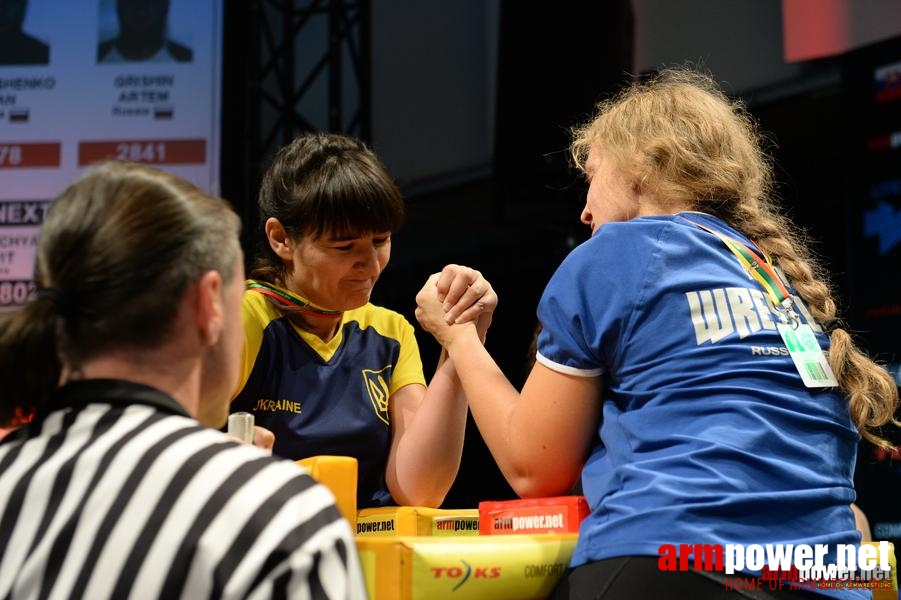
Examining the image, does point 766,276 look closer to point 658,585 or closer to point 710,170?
point 710,170

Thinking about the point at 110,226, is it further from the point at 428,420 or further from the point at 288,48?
the point at 288,48

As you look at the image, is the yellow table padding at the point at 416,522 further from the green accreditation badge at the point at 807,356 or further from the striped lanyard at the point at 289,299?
the green accreditation badge at the point at 807,356

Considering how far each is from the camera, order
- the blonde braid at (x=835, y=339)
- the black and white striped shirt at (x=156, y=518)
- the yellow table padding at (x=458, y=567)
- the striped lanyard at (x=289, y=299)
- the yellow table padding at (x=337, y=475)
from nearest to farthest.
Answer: the black and white striped shirt at (x=156, y=518), the yellow table padding at (x=458, y=567), the yellow table padding at (x=337, y=475), the blonde braid at (x=835, y=339), the striped lanyard at (x=289, y=299)

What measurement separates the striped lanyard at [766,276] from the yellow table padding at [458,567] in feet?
1.49

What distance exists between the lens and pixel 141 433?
96 centimetres

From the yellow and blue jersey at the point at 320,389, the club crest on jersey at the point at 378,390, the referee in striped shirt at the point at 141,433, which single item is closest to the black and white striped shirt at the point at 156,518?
the referee in striped shirt at the point at 141,433

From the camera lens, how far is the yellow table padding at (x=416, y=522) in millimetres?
1595

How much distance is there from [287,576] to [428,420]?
1028 millimetres

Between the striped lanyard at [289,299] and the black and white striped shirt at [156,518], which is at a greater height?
the striped lanyard at [289,299]

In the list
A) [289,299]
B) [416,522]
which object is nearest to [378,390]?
[289,299]

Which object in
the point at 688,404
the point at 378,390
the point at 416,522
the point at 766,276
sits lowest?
the point at 416,522

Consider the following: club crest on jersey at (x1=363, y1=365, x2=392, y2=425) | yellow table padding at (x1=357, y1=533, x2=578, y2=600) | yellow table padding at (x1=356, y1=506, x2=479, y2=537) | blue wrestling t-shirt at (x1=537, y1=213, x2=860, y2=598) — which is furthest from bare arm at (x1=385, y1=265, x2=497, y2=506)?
yellow table padding at (x1=357, y1=533, x2=578, y2=600)

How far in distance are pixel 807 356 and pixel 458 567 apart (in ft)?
1.82

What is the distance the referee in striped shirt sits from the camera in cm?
90
